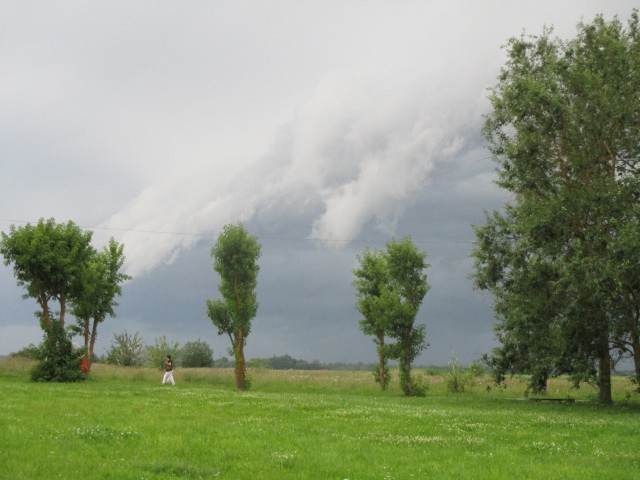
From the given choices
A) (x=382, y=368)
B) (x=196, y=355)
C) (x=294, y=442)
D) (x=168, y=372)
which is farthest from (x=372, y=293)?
(x=196, y=355)

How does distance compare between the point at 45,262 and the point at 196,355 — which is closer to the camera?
the point at 45,262

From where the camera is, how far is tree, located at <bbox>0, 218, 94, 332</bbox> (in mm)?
58406

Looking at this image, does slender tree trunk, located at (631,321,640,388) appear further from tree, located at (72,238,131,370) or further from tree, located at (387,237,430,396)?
tree, located at (72,238,131,370)

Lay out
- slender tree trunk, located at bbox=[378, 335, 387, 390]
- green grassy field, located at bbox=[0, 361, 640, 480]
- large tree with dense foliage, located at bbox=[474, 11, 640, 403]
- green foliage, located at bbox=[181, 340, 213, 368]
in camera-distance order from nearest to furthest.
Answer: green grassy field, located at bbox=[0, 361, 640, 480] → large tree with dense foliage, located at bbox=[474, 11, 640, 403] → slender tree trunk, located at bbox=[378, 335, 387, 390] → green foliage, located at bbox=[181, 340, 213, 368]

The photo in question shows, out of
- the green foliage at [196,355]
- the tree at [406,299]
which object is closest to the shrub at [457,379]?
the tree at [406,299]

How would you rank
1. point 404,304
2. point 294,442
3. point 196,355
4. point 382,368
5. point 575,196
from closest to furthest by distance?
point 294,442 → point 575,196 → point 404,304 → point 382,368 → point 196,355

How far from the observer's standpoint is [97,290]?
220 feet

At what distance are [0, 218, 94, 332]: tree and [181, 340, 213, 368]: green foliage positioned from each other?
59907mm

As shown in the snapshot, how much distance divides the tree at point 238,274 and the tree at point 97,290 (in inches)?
564

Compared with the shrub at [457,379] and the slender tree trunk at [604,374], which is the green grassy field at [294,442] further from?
the shrub at [457,379]

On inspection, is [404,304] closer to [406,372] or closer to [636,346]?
[406,372]

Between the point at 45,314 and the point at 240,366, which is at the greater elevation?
the point at 45,314

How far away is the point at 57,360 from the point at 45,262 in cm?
916

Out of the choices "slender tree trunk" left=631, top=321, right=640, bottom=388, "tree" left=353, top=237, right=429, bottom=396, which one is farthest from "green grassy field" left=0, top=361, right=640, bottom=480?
"tree" left=353, top=237, right=429, bottom=396
